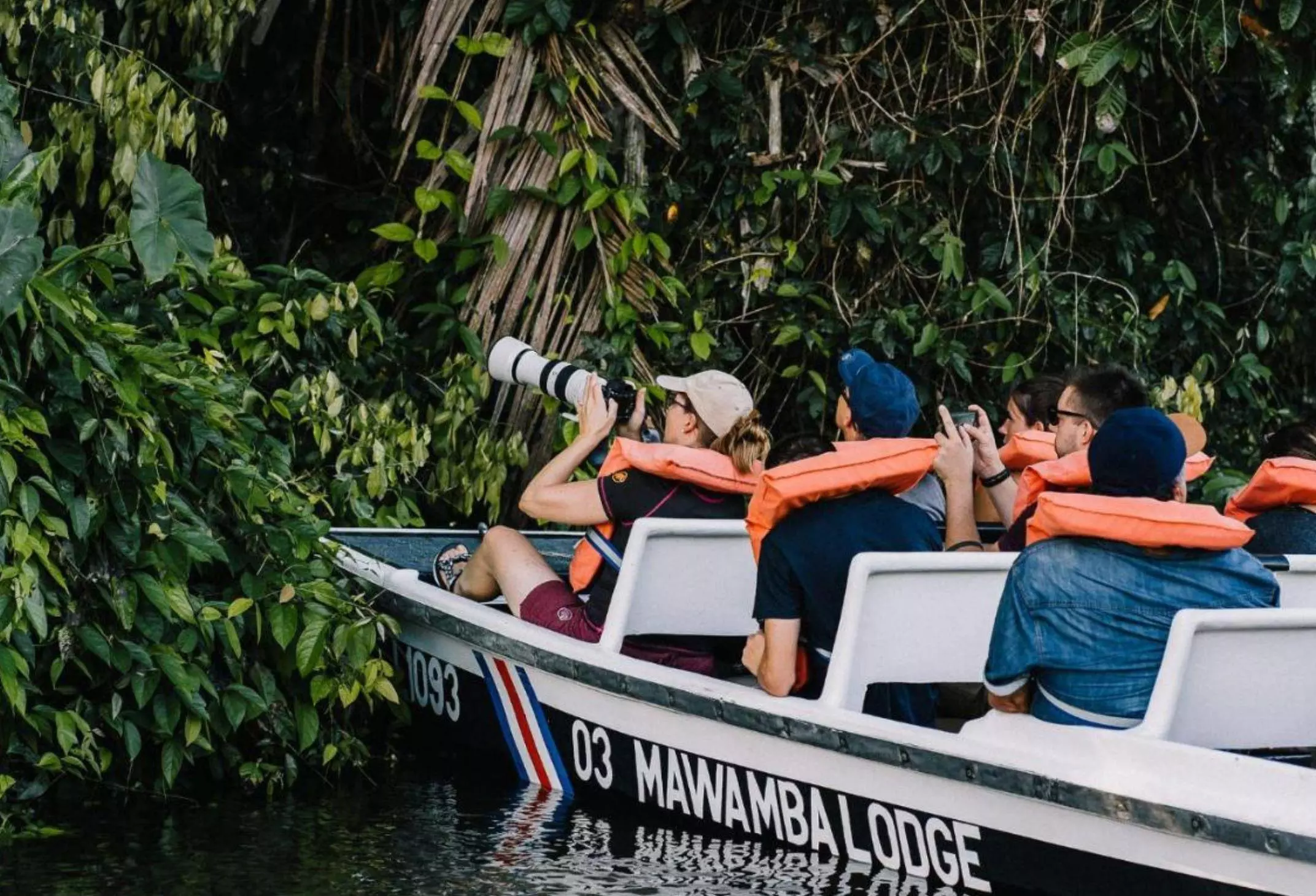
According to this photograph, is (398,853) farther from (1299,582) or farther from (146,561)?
(1299,582)

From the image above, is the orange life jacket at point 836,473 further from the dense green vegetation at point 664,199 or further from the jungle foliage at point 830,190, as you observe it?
the jungle foliage at point 830,190

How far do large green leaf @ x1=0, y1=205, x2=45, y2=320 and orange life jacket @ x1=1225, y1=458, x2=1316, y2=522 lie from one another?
3293 mm

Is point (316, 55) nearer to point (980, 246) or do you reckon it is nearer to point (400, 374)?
point (400, 374)

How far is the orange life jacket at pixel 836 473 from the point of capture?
4516 mm

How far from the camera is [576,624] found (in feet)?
18.5

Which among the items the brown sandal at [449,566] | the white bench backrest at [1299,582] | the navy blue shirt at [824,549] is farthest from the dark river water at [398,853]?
the white bench backrest at [1299,582]

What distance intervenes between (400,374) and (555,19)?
154cm

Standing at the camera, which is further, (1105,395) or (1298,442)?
(1298,442)

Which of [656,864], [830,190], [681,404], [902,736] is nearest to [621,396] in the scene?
[681,404]

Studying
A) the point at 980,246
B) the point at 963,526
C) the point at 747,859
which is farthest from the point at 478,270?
the point at 747,859

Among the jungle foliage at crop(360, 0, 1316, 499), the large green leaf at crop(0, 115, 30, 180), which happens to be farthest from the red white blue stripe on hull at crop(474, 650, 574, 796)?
the jungle foliage at crop(360, 0, 1316, 499)

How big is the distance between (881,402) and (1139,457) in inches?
35.1

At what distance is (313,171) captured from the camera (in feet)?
28.5

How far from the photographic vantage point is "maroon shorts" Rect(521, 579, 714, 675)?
537cm
